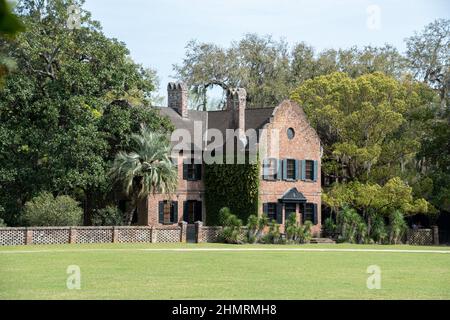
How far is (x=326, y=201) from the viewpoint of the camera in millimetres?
54344

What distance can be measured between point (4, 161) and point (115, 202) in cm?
846

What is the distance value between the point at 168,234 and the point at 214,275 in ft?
72.8

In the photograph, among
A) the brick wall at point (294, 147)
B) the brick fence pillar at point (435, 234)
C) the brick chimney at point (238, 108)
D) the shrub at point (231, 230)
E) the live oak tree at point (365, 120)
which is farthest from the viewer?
the live oak tree at point (365, 120)

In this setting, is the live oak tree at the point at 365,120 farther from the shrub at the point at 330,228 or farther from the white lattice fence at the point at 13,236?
the white lattice fence at the point at 13,236

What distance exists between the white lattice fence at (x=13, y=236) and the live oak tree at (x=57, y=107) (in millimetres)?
3973

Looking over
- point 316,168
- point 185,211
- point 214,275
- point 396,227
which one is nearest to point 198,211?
point 185,211

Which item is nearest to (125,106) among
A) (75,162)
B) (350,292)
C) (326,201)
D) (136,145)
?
(136,145)

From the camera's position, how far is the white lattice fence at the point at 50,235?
4091 cm

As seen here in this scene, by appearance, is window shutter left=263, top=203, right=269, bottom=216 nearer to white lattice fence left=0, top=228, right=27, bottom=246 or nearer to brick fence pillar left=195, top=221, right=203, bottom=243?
brick fence pillar left=195, top=221, right=203, bottom=243

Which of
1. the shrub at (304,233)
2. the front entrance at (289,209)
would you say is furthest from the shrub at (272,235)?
the front entrance at (289,209)

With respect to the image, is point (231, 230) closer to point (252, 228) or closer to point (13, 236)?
point (252, 228)

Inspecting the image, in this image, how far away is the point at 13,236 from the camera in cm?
4025

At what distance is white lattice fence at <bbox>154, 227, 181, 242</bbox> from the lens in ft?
148
